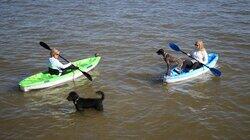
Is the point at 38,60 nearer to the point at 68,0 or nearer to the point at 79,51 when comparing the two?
the point at 79,51

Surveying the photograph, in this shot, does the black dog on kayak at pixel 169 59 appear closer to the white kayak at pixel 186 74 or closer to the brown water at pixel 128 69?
the white kayak at pixel 186 74

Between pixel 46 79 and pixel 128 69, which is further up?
pixel 46 79

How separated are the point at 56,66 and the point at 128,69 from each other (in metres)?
3.45

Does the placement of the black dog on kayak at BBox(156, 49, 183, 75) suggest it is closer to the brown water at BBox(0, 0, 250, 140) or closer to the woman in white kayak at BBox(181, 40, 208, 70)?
the woman in white kayak at BBox(181, 40, 208, 70)

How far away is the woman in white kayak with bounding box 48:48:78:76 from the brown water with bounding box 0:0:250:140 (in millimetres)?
664

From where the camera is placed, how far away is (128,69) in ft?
56.1

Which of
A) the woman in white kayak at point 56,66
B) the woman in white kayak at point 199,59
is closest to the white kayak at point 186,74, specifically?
the woman in white kayak at point 199,59

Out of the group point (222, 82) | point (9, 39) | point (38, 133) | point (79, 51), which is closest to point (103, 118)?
point (38, 133)

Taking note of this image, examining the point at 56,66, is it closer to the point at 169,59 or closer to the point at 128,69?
the point at 128,69

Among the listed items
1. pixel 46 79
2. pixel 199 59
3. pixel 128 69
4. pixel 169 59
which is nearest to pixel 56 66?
pixel 46 79

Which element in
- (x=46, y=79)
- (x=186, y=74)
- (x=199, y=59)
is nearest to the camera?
(x=46, y=79)

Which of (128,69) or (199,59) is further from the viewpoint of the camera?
(128,69)

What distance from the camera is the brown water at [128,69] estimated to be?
12.5 m

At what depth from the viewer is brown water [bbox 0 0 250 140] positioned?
493 inches
